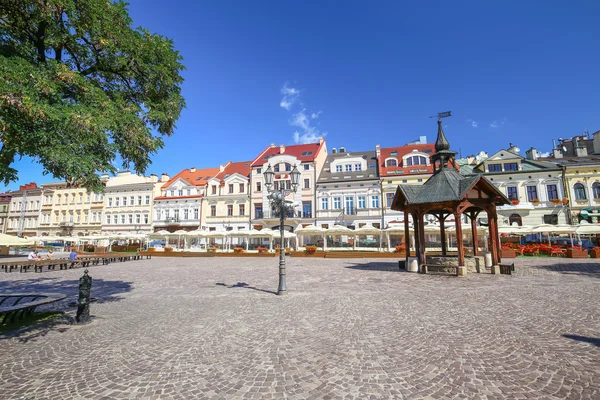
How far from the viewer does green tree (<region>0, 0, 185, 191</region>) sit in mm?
4770

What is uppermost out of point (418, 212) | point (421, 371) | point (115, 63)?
point (115, 63)

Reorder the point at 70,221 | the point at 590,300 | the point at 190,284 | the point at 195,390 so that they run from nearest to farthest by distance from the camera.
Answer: the point at 195,390 < the point at 590,300 < the point at 190,284 < the point at 70,221

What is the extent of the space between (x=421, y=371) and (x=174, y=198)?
46.3 m

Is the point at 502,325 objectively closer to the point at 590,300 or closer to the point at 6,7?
the point at 590,300

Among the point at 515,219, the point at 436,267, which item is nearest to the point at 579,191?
the point at 515,219

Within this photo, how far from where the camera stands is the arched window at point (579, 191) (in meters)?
32.4

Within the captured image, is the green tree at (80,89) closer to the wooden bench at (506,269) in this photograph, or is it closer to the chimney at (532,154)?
the wooden bench at (506,269)

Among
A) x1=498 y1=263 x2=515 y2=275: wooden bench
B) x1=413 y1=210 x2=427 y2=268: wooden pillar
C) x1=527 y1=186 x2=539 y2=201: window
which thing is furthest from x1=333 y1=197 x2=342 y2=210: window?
x1=498 y1=263 x2=515 y2=275: wooden bench

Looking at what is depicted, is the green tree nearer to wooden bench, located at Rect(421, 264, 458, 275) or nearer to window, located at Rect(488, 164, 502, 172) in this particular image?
wooden bench, located at Rect(421, 264, 458, 275)

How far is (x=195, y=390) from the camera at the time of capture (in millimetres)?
3938

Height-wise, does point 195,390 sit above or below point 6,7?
below

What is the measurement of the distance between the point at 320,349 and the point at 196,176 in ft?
156

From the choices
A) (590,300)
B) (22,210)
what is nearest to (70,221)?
(22,210)

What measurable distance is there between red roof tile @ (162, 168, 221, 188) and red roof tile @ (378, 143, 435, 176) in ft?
86.1
